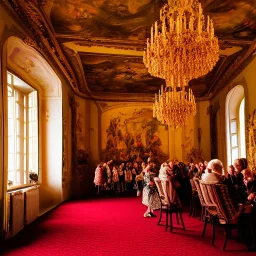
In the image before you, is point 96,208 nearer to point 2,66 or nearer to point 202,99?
point 2,66

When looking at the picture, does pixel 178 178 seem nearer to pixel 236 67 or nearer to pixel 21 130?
pixel 21 130

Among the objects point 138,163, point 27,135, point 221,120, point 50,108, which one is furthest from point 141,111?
point 27,135

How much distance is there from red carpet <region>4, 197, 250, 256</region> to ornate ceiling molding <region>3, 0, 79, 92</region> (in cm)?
472

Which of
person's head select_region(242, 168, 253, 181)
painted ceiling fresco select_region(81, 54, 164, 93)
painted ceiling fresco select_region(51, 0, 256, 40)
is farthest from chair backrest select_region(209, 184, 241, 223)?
painted ceiling fresco select_region(81, 54, 164, 93)

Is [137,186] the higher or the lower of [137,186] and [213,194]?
the lower

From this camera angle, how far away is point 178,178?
35.0 feet

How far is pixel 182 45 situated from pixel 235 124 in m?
9.42

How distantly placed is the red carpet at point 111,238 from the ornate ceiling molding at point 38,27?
4.72 m

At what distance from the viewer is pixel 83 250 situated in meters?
5.69

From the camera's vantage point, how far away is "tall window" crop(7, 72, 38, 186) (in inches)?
384

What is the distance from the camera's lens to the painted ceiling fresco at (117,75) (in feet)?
43.0

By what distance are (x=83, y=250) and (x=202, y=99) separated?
13756 millimetres

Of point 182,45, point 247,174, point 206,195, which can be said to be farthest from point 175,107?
point 206,195

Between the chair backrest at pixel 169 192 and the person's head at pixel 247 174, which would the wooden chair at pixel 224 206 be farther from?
the chair backrest at pixel 169 192
